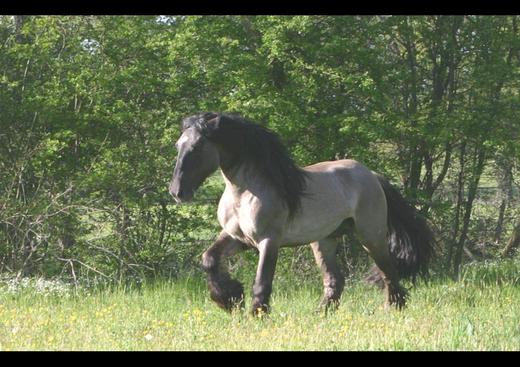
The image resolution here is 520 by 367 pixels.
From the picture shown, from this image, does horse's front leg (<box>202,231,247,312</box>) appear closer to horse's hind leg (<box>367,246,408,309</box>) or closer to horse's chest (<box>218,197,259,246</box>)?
horse's chest (<box>218,197,259,246</box>)

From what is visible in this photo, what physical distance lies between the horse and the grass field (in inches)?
11.2

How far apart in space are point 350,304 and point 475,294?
1346 mm

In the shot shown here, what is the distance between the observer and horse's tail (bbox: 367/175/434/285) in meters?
9.41

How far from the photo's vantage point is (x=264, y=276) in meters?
7.56

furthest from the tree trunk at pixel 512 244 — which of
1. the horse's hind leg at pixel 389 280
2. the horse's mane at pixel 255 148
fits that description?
the horse's mane at pixel 255 148

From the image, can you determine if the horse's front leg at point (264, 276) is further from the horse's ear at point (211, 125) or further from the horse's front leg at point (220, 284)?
the horse's ear at point (211, 125)

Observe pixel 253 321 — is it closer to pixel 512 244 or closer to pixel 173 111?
pixel 173 111

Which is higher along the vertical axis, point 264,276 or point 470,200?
point 264,276

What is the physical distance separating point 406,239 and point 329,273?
1198 millimetres

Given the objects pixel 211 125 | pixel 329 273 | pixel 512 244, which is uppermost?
pixel 211 125

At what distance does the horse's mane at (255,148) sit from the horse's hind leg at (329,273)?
1.10 meters

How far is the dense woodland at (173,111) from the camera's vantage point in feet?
41.1

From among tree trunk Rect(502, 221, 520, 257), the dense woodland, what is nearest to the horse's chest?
the dense woodland

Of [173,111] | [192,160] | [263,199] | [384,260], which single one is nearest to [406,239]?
[384,260]
